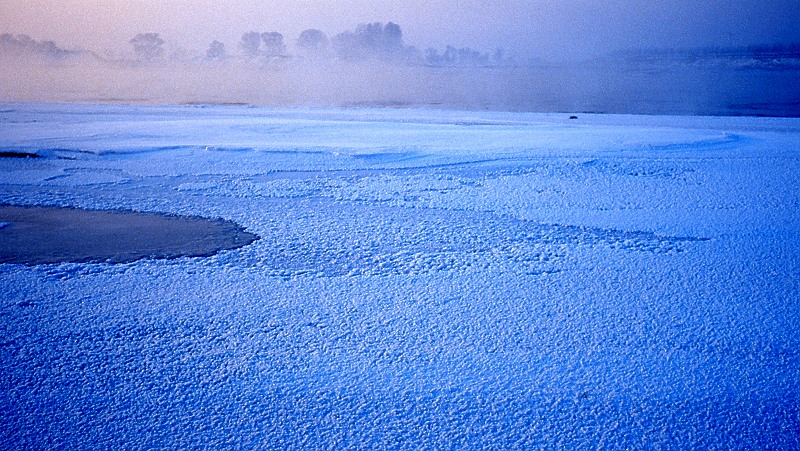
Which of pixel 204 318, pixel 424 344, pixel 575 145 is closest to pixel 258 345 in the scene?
pixel 204 318

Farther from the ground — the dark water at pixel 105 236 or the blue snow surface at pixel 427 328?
the dark water at pixel 105 236

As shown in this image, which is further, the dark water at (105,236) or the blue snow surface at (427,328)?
the dark water at (105,236)

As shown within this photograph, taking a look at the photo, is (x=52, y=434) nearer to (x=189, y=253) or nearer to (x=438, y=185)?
(x=189, y=253)

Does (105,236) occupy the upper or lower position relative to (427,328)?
upper

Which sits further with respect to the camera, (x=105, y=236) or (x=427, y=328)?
(x=105, y=236)
